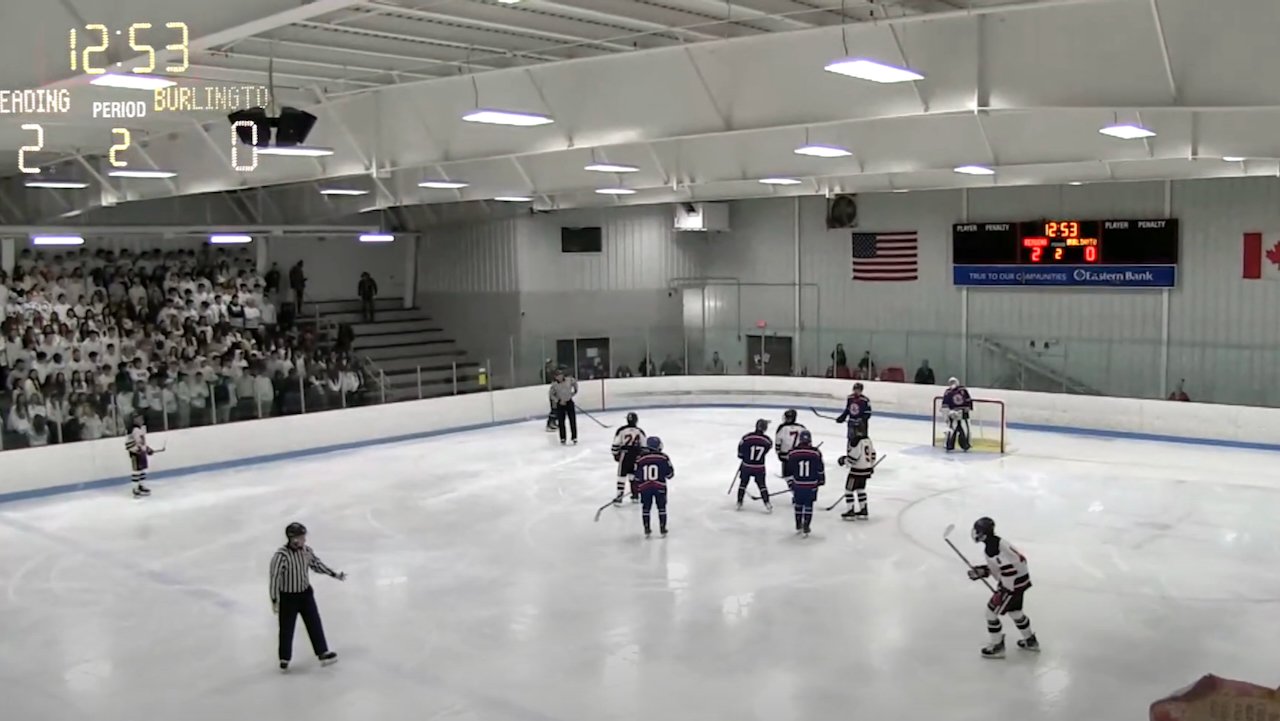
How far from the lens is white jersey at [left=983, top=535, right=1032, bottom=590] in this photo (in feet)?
30.3

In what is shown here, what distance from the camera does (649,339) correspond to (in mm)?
27000

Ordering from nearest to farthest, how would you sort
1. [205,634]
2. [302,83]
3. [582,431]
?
[205,634]
[302,83]
[582,431]

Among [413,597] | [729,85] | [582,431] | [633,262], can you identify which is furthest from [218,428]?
[633,262]

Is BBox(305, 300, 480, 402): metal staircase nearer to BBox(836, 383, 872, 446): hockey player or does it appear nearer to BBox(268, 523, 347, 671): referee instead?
BBox(836, 383, 872, 446): hockey player

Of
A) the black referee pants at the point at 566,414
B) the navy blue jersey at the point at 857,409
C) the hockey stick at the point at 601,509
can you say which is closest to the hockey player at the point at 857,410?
the navy blue jersey at the point at 857,409

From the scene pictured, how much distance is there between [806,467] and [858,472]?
1.14 m

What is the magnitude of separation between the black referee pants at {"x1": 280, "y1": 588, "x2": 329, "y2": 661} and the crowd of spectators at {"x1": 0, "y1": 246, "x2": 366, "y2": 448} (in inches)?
386

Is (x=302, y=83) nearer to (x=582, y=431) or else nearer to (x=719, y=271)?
(x=582, y=431)

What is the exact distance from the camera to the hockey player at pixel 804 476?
13.1 meters

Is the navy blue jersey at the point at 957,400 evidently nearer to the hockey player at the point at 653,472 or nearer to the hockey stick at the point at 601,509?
the hockey stick at the point at 601,509

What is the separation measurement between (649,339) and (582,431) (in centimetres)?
506

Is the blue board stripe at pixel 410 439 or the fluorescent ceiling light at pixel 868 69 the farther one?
the blue board stripe at pixel 410 439
